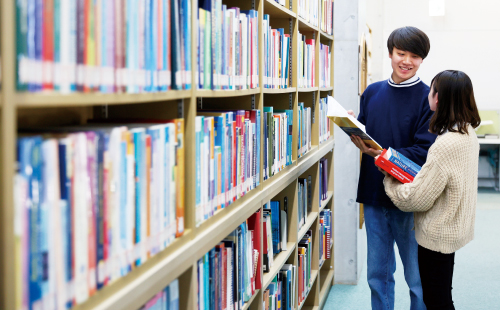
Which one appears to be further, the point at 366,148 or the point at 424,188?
the point at 366,148

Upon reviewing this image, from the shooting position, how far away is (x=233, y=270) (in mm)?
1889

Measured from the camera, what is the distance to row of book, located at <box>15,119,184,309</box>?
0.83 meters

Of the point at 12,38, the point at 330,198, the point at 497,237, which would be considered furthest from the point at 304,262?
the point at 497,237

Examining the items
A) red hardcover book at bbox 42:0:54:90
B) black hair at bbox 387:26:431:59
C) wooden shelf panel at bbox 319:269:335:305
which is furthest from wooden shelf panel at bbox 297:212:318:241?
red hardcover book at bbox 42:0:54:90

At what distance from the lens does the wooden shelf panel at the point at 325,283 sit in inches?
146

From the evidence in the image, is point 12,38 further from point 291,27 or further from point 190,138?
point 291,27

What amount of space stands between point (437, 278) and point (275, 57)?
1187 mm

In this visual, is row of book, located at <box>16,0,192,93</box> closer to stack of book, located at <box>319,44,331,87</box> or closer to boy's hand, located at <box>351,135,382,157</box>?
boy's hand, located at <box>351,135,382,157</box>

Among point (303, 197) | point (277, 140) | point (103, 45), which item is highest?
point (103, 45)

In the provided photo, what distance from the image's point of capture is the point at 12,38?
30.5 inches

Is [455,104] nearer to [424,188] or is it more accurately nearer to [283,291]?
[424,188]

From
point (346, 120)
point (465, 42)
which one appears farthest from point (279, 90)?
Answer: point (465, 42)

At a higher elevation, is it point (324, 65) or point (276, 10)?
point (276, 10)

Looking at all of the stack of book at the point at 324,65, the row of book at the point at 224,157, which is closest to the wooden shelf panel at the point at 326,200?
the stack of book at the point at 324,65
